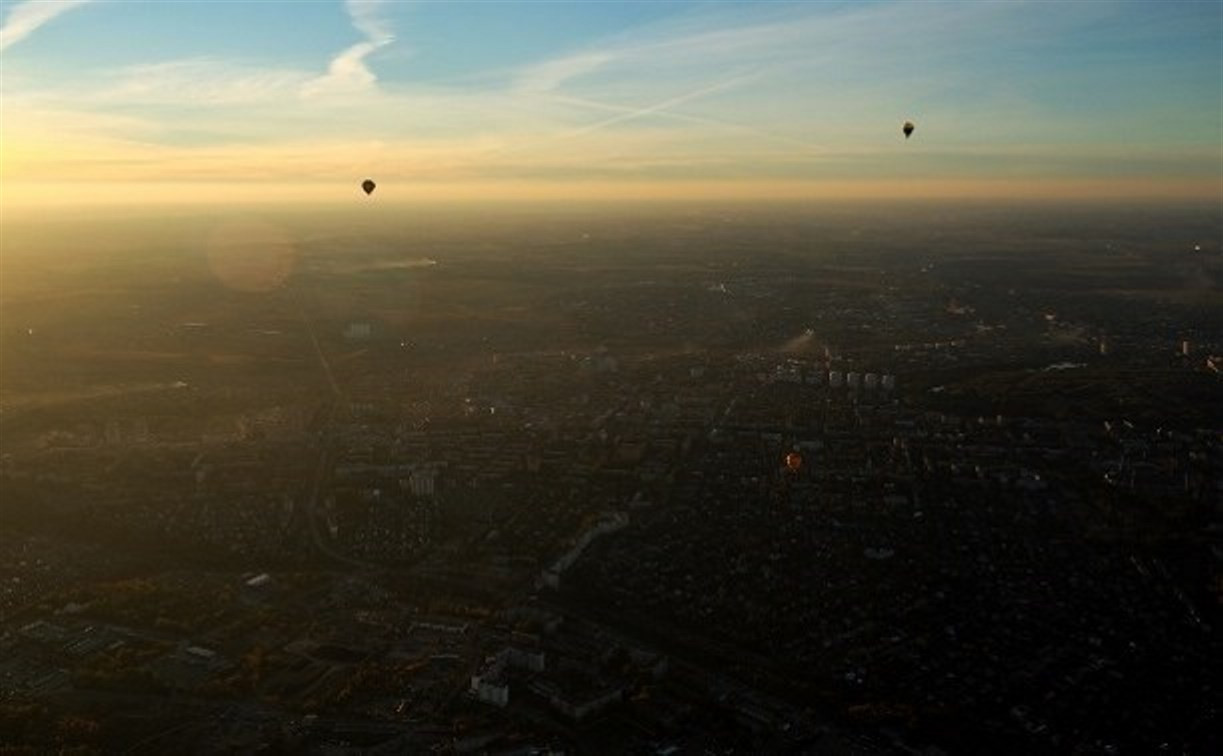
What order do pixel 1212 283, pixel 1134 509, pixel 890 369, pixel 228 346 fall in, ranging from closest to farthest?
pixel 1134 509
pixel 890 369
pixel 228 346
pixel 1212 283

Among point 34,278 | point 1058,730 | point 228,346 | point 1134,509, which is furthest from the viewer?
point 34,278

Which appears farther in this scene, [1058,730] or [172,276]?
[172,276]

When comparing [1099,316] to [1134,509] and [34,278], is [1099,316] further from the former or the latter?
[34,278]

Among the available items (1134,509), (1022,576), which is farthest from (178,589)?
(1134,509)

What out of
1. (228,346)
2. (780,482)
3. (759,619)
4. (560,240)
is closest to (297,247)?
(560,240)

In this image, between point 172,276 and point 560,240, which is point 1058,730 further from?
point 560,240

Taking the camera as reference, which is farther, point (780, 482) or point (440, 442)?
point (440, 442)
